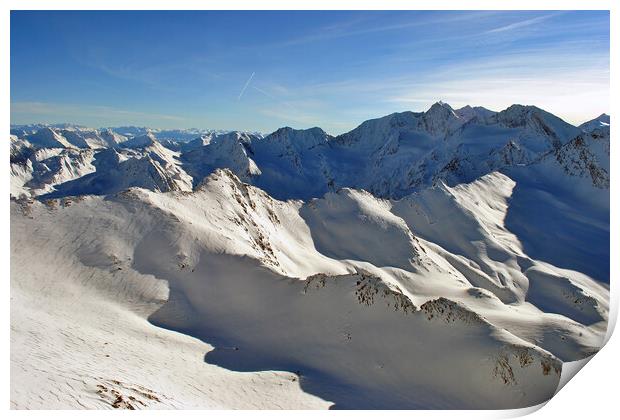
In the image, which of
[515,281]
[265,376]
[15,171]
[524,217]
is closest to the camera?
[265,376]

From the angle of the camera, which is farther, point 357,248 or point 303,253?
point 357,248

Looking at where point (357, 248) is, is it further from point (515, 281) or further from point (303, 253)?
point (515, 281)

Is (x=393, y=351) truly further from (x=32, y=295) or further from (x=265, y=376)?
(x=32, y=295)

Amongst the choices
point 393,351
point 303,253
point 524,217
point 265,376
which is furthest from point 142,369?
point 524,217

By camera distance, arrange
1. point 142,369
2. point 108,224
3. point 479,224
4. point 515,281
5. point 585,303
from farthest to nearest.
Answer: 1. point 479,224
2. point 515,281
3. point 585,303
4. point 108,224
5. point 142,369

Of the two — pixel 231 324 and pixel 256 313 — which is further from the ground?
pixel 256 313

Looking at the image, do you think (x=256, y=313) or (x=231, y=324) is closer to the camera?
(x=231, y=324)

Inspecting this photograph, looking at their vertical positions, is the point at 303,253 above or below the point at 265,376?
above

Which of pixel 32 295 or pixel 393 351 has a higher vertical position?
pixel 393 351

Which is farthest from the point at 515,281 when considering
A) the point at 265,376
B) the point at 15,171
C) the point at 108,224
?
the point at 15,171

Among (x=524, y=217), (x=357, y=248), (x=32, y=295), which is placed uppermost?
(x=524, y=217)
